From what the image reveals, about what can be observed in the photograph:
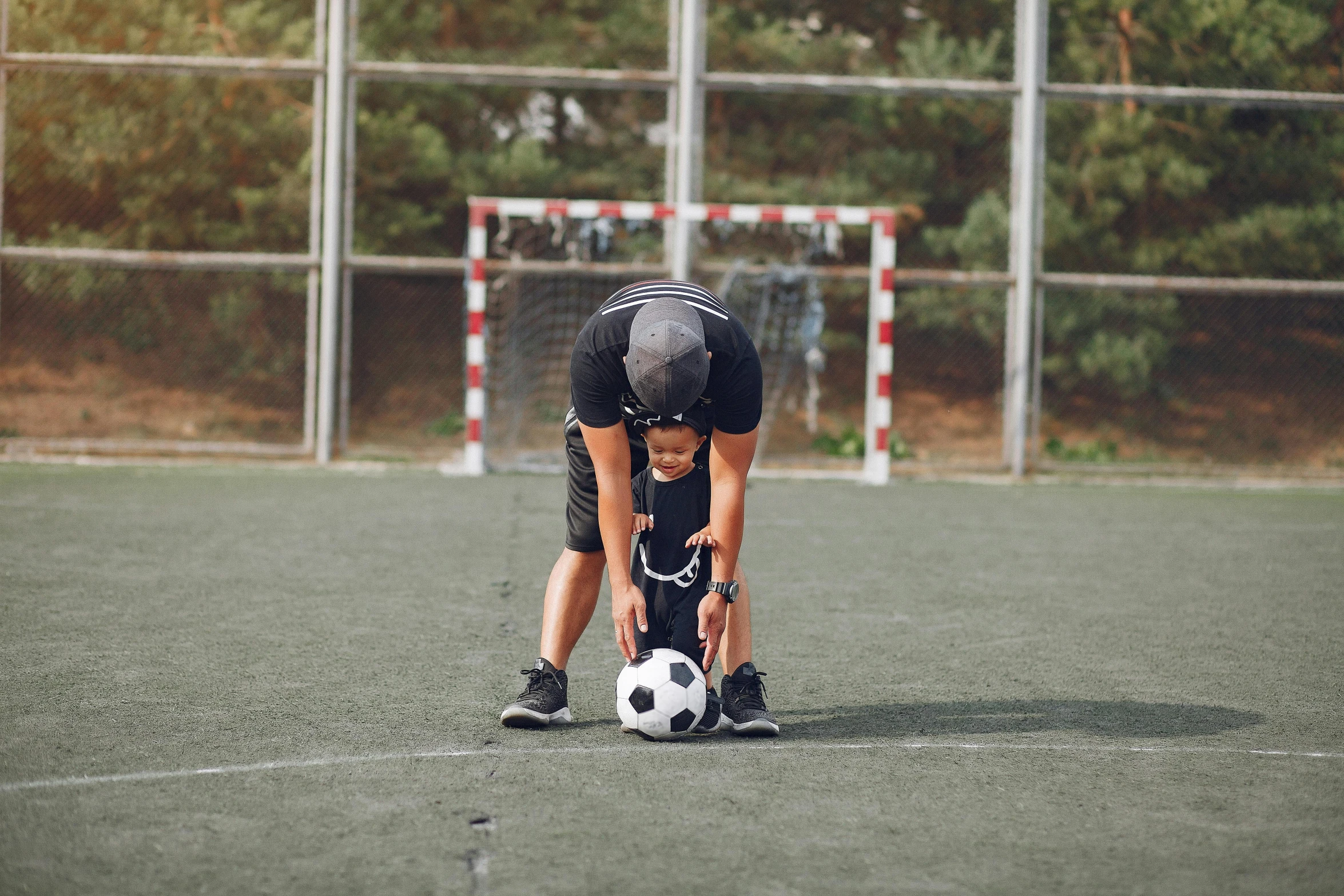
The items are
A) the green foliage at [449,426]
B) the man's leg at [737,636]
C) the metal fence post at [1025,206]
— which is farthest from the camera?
the green foliage at [449,426]

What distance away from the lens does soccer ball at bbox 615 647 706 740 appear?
3674 millimetres

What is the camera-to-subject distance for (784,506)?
31.2 feet

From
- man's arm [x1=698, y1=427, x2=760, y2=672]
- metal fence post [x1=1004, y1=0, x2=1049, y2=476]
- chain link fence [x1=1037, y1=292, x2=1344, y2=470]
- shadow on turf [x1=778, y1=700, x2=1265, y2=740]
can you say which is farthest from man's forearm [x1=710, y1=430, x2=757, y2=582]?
chain link fence [x1=1037, y1=292, x2=1344, y2=470]

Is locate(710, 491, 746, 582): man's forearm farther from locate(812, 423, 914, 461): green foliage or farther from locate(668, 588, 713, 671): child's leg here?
locate(812, 423, 914, 461): green foliage

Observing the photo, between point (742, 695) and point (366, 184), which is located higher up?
point (366, 184)

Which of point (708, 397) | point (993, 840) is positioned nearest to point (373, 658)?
point (708, 397)

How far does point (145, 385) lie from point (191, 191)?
8.88ft

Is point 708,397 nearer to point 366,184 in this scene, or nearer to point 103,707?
point 103,707

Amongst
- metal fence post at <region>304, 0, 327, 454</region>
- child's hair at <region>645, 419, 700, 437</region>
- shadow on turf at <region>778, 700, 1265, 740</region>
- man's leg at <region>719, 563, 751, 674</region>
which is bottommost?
shadow on turf at <region>778, 700, 1265, 740</region>

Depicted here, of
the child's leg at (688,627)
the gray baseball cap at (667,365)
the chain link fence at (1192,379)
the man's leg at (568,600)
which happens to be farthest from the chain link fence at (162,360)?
the gray baseball cap at (667,365)

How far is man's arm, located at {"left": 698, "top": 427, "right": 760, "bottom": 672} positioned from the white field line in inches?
13.1

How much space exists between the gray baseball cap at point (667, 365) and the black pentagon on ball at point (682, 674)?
0.80 meters

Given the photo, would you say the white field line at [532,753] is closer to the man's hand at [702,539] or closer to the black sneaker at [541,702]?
the black sneaker at [541,702]

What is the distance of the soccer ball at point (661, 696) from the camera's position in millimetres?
3674
